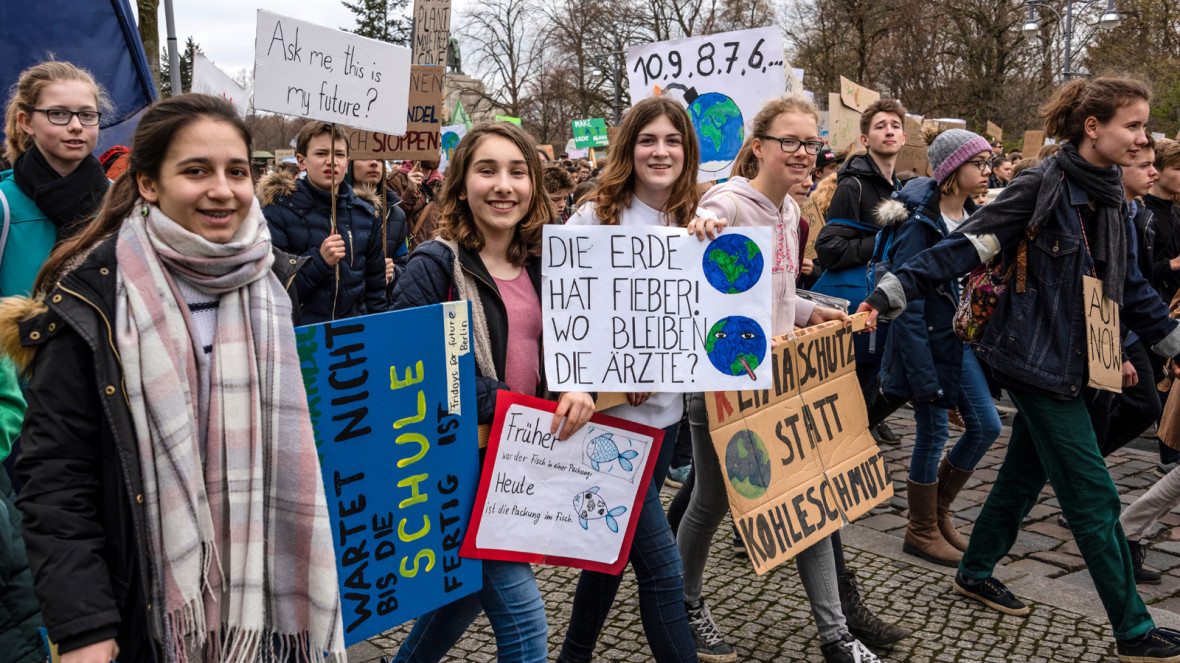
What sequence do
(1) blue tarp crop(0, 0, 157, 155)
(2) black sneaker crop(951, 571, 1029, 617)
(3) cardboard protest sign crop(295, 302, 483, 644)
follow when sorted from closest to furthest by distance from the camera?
(3) cardboard protest sign crop(295, 302, 483, 644) < (2) black sneaker crop(951, 571, 1029, 617) < (1) blue tarp crop(0, 0, 157, 155)

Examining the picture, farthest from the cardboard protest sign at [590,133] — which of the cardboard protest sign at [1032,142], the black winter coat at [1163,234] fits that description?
the black winter coat at [1163,234]

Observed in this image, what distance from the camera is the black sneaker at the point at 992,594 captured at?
13.4 ft

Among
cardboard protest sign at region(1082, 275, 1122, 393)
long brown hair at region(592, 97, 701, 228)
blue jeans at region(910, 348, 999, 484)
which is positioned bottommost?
blue jeans at region(910, 348, 999, 484)

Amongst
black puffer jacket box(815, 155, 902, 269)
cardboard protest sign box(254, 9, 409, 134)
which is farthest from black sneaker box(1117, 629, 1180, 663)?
cardboard protest sign box(254, 9, 409, 134)

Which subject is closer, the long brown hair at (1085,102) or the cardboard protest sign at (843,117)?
the long brown hair at (1085,102)

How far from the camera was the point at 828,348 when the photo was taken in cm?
366

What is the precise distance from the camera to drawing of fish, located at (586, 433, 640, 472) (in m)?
2.90

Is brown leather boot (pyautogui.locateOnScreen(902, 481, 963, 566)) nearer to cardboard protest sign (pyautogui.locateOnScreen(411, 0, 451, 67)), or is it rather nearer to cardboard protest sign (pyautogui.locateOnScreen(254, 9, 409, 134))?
cardboard protest sign (pyautogui.locateOnScreen(254, 9, 409, 134))

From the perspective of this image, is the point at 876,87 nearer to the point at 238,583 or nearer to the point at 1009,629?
the point at 1009,629

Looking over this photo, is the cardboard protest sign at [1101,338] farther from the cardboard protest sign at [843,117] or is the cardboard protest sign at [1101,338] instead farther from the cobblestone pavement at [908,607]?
the cardboard protest sign at [843,117]

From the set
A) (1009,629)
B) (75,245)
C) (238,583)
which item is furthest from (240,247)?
(1009,629)

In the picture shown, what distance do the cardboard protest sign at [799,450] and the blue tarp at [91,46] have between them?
3683 millimetres

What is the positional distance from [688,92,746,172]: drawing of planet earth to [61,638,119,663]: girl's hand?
11.6 ft

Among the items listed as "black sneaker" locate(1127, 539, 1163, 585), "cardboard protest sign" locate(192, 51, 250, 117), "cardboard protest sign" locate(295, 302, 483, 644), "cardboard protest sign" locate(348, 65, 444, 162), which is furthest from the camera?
"cardboard protest sign" locate(192, 51, 250, 117)
